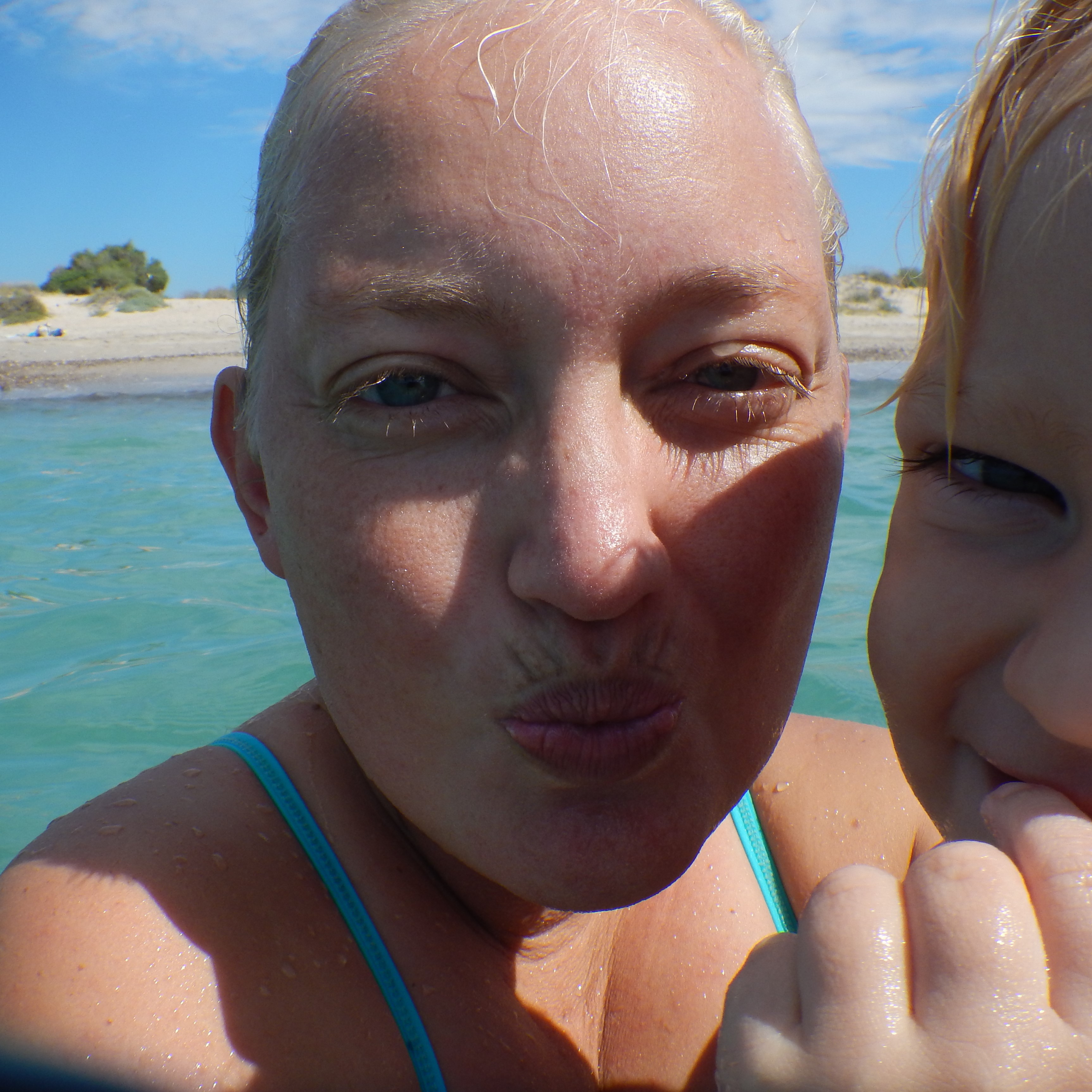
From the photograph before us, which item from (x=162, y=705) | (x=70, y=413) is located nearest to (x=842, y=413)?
(x=162, y=705)

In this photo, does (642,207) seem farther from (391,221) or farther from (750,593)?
(750,593)

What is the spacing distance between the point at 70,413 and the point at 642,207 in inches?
481

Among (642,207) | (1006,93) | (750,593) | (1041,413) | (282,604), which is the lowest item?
(282,604)

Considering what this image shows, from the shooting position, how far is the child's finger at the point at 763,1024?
40.9 inches

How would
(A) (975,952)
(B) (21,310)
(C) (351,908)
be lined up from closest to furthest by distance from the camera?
(A) (975,952), (C) (351,908), (B) (21,310)

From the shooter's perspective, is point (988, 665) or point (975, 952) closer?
point (975, 952)

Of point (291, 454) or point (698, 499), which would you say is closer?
point (698, 499)

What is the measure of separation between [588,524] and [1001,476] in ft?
1.88

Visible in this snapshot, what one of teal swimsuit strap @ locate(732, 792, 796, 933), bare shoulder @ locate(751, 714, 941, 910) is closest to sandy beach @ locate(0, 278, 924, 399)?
bare shoulder @ locate(751, 714, 941, 910)

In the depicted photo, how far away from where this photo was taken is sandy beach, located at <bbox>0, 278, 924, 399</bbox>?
595 inches

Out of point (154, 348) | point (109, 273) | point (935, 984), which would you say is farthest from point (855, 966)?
point (109, 273)

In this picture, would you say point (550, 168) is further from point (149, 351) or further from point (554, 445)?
point (149, 351)

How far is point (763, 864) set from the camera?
2148mm

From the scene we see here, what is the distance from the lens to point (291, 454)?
62.4 inches
